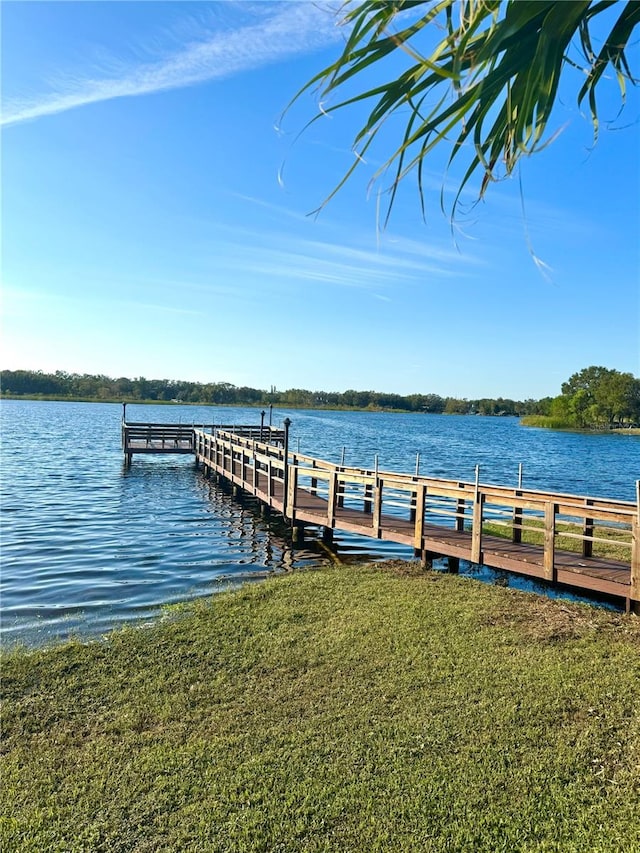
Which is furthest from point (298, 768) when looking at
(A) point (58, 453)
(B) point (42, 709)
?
(A) point (58, 453)

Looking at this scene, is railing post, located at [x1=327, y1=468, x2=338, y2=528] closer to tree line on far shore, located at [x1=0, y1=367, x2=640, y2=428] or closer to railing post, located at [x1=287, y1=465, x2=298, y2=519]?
railing post, located at [x1=287, y1=465, x2=298, y2=519]

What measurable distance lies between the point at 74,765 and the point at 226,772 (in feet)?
4.19

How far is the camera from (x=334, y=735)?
4.73 m

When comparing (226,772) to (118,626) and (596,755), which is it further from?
(118,626)

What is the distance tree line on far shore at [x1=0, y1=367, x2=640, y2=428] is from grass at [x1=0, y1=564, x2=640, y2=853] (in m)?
79.7

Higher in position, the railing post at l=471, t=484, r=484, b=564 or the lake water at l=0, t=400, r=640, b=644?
the railing post at l=471, t=484, r=484, b=564

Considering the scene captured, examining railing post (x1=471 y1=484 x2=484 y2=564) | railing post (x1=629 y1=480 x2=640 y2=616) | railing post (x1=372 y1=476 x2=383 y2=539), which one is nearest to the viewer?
railing post (x1=629 y1=480 x2=640 y2=616)

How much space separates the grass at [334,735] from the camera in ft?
12.1

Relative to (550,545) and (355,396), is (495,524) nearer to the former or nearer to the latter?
(550,545)

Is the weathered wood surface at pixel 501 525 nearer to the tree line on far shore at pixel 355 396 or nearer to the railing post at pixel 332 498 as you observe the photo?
the railing post at pixel 332 498

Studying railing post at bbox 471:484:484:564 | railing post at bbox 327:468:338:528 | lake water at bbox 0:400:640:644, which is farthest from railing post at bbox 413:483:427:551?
railing post at bbox 327:468:338:528

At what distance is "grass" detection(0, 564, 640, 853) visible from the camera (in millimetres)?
3699

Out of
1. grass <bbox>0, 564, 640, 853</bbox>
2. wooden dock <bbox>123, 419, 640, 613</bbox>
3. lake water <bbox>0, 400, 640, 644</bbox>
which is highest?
wooden dock <bbox>123, 419, 640, 613</bbox>

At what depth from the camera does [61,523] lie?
51.7ft
